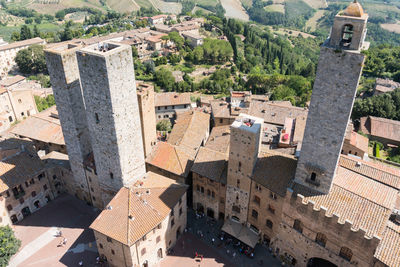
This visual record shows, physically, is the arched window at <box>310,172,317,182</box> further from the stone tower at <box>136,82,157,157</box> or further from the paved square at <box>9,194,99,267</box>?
the paved square at <box>9,194,99,267</box>

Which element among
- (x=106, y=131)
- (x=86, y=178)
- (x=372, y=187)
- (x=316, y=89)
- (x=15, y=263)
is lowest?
(x=15, y=263)

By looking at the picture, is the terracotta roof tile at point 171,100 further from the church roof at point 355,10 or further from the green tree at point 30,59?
the green tree at point 30,59

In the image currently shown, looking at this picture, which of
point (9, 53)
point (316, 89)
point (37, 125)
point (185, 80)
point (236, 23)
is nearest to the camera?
point (316, 89)

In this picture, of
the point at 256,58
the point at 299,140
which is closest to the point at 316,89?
the point at 299,140

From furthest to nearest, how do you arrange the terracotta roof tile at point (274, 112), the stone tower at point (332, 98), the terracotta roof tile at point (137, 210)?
the terracotta roof tile at point (274, 112), the terracotta roof tile at point (137, 210), the stone tower at point (332, 98)

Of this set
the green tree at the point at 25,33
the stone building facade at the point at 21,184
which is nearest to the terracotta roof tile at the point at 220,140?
the stone building facade at the point at 21,184

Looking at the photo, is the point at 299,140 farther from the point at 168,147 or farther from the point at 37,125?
the point at 37,125

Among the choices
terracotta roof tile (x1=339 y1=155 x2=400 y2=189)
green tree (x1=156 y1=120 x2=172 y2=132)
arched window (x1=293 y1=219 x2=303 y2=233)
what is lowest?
green tree (x1=156 y1=120 x2=172 y2=132)

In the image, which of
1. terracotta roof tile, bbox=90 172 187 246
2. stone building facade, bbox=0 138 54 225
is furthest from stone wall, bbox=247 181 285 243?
stone building facade, bbox=0 138 54 225
